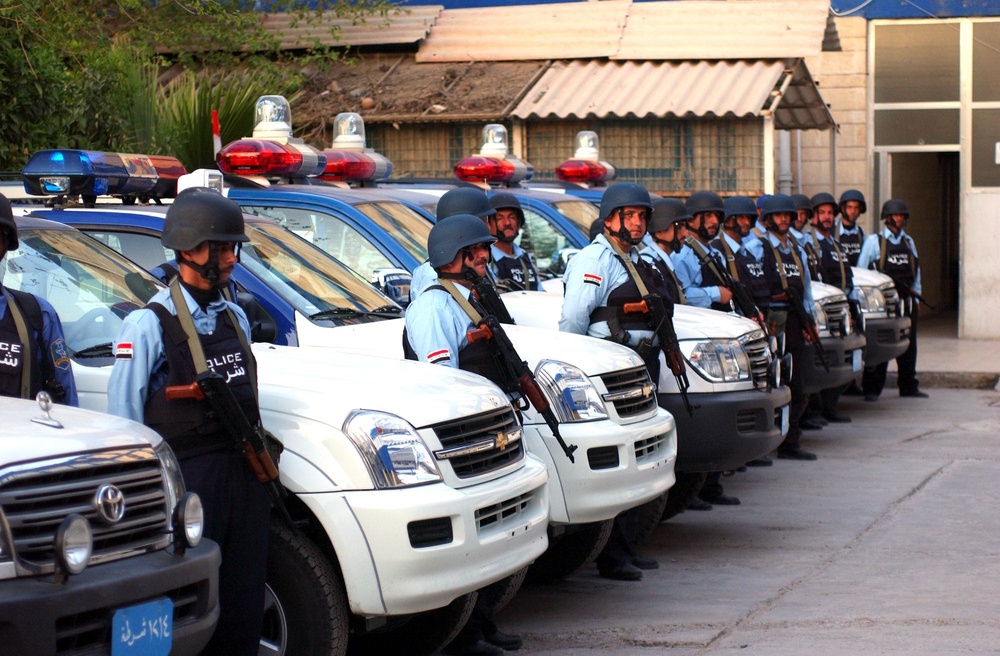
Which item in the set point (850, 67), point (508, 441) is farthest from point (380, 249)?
point (850, 67)

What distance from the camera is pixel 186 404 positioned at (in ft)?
15.0

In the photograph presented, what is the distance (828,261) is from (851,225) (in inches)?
79.8

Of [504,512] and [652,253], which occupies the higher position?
[652,253]

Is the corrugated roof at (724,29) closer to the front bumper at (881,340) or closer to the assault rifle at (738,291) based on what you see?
the front bumper at (881,340)

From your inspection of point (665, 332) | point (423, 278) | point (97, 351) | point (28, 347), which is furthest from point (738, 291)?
point (28, 347)

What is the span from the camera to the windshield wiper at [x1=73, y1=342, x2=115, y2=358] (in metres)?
5.38

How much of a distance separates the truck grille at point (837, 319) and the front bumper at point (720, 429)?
157 inches

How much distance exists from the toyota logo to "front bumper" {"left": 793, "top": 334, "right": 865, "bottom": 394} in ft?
25.9

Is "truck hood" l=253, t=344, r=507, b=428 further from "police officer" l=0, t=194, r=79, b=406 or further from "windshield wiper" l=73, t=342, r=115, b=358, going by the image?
"police officer" l=0, t=194, r=79, b=406

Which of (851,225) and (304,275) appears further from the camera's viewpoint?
(851,225)

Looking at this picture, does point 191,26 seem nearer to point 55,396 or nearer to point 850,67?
point 850,67

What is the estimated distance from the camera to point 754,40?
57.3 ft

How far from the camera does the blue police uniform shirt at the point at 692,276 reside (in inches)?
386

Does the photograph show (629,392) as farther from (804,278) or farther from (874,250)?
(874,250)
